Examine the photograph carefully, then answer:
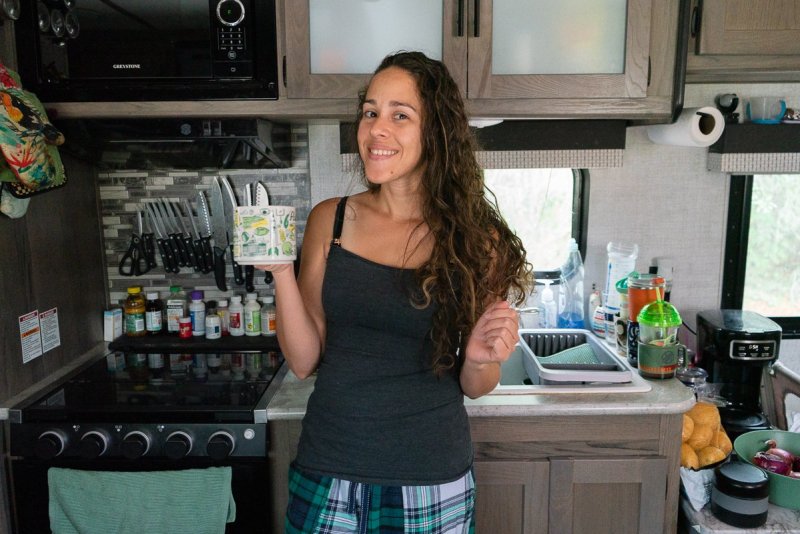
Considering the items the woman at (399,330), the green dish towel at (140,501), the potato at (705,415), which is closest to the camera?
the woman at (399,330)

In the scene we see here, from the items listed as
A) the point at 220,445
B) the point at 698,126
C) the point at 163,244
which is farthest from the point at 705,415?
the point at 163,244

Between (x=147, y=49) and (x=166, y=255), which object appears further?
(x=166, y=255)

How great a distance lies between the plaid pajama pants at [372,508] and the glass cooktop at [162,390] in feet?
1.24

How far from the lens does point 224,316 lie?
7.32 feet

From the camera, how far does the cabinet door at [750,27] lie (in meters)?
1.81

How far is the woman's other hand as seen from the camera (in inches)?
49.9

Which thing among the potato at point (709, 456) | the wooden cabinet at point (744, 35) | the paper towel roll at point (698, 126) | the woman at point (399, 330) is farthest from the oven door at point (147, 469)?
the wooden cabinet at point (744, 35)

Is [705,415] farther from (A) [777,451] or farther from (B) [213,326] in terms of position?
(B) [213,326]

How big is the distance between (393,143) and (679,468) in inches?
44.5

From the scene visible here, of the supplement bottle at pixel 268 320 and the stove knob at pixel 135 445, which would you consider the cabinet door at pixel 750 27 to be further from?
the stove knob at pixel 135 445

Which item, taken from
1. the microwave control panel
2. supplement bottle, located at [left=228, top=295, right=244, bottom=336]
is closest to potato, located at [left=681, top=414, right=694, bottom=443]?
supplement bottle, located at [left=228, top=295, right=244, bottom=336]

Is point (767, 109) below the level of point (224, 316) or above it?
above

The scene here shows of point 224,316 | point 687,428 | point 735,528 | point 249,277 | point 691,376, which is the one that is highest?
point 249,277

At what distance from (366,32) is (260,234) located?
851 mm
